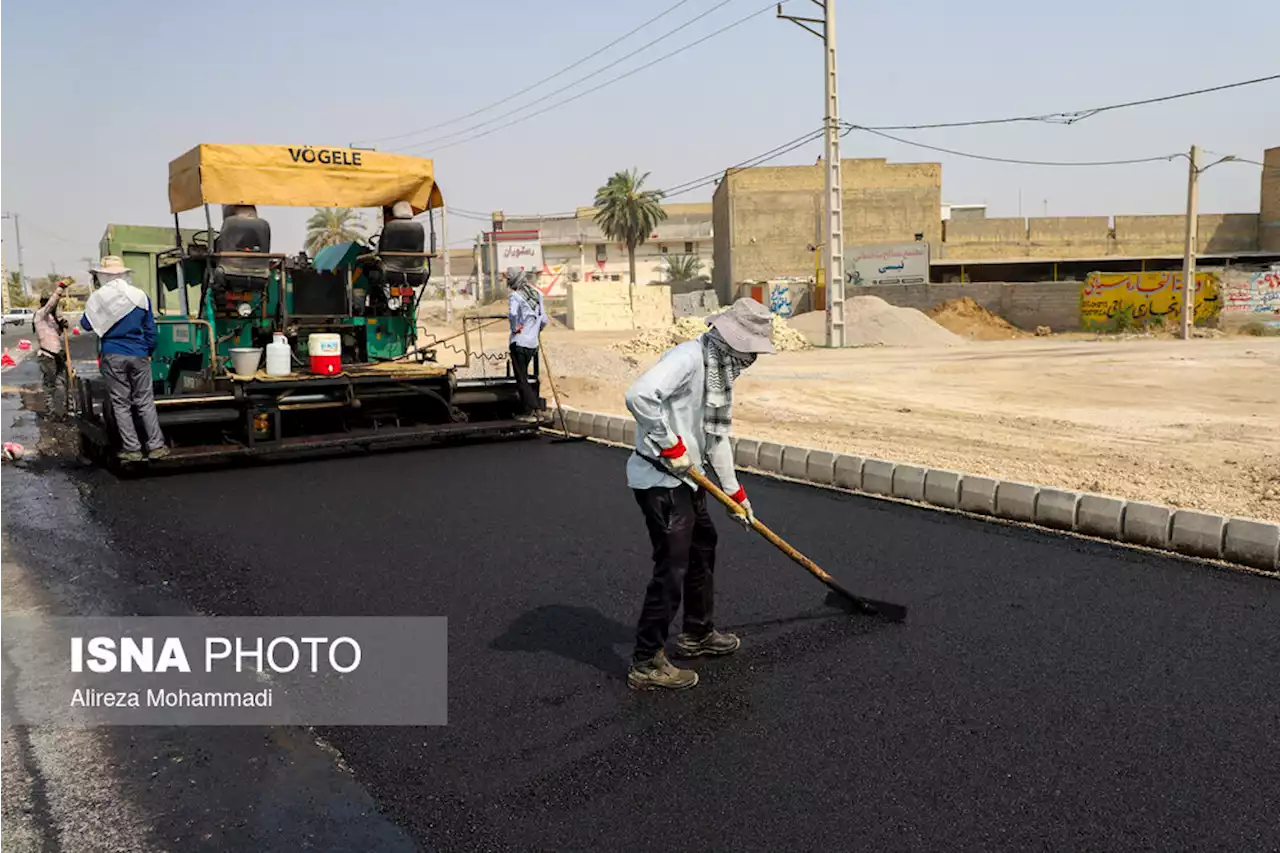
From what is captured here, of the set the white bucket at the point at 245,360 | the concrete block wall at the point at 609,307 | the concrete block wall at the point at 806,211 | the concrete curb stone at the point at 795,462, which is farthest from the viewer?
the concrete block wall at the point at 806,211

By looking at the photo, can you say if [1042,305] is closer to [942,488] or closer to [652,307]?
[652,307]

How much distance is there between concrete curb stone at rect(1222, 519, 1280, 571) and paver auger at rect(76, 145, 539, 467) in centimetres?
676

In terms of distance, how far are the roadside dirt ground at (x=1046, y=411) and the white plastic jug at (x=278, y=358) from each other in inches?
192

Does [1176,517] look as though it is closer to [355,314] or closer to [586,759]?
→ [586,759]

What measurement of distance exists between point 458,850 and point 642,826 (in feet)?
1.70

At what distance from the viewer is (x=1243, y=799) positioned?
9.83 ft

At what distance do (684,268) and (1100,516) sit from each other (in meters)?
62.8

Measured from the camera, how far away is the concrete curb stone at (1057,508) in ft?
20.3

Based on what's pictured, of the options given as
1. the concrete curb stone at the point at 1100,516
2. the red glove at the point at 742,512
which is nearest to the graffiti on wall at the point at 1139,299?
the concrete curb stone at the point at 1100,516

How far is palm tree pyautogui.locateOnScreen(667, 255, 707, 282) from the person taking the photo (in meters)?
67.3

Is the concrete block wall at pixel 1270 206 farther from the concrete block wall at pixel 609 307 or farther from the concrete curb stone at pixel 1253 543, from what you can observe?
the concrete curb stone at pixel 1253 543

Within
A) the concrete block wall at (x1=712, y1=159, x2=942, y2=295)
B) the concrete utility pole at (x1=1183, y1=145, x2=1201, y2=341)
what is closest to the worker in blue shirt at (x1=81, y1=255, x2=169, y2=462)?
the concrete utility pole at (x1=1183, y1=145, x2=1201, y2=341)

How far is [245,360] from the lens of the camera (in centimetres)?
897

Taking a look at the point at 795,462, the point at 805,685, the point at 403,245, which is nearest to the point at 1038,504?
the point at 795,462
